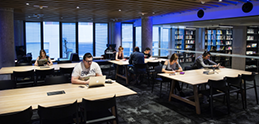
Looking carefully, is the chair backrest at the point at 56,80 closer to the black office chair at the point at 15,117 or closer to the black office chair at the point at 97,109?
the black office chair at the point at 97,109

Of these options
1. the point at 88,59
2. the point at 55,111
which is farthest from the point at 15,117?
the point at 88,59

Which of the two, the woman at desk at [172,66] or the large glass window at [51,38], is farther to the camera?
the large glass window at [51,38]

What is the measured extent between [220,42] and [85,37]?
10.7 meters

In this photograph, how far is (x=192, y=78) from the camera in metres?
5.18

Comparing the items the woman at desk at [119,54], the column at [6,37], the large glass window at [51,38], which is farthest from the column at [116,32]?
the column at [6,37]

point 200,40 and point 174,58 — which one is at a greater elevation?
point 200,40

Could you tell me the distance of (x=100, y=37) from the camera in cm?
1708

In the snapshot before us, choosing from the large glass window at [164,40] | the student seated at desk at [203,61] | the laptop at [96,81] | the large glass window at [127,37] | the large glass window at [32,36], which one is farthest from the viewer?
the large glass window at [127,37]

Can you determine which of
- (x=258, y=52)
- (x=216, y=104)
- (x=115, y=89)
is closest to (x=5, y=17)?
(x=115, y=89)

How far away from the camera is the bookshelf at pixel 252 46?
7.70m

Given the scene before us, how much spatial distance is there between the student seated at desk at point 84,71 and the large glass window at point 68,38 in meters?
12.0

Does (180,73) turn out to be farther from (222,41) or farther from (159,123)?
(222,41)

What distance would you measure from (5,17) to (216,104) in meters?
8.08

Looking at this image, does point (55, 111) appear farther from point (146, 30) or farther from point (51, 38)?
point (51, 38)
